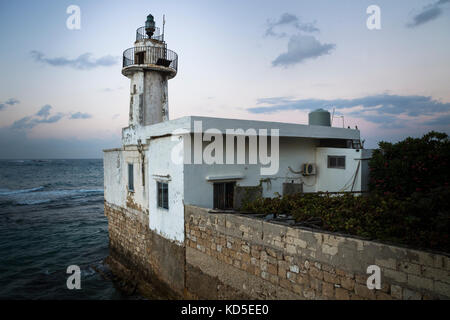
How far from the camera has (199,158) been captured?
930 cm

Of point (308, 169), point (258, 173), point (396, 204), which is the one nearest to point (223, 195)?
point (258, 173)

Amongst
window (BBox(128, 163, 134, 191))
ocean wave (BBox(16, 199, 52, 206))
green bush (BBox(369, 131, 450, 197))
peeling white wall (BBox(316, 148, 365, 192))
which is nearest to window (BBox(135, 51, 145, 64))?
window (BBox(128, 163, 134, 191))

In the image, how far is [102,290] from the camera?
12586mm

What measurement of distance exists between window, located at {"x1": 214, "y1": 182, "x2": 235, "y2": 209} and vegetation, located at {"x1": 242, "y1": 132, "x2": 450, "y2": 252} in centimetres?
149

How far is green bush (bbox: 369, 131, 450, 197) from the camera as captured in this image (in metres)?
9.16

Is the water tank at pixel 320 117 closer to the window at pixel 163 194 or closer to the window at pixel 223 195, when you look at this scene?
the window at pixel 223 195

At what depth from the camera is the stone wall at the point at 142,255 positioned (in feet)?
31.2

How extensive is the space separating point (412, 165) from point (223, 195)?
255 inches

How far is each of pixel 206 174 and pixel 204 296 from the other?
3.71 meters

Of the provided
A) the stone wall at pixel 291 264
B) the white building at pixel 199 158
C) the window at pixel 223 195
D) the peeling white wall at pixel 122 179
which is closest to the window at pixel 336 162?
the white building at pixel 199 158

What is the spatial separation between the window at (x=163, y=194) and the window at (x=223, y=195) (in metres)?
1.69

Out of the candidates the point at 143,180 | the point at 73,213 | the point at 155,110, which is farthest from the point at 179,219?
the point at 73,213

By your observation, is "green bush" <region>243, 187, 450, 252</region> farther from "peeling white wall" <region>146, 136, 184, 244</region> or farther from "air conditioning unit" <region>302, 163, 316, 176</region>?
"air conditioning unit" <region>302, 163, 316, 176</region>
